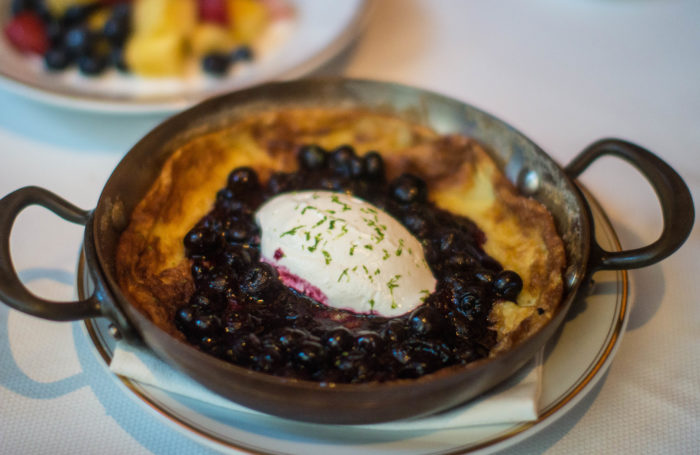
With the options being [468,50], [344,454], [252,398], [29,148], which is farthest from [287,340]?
[468,50]

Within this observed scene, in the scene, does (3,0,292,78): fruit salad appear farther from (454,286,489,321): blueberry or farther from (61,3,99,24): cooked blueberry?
(454,286,489,321): blueberry

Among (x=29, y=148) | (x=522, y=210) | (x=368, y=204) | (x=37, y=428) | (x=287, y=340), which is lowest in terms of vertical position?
(x=37, y=428)

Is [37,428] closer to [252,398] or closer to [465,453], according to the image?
[252,398]

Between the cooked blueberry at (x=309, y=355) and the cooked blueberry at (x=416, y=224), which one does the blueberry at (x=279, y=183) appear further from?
the cooked blueberry at (x=309, y=355)

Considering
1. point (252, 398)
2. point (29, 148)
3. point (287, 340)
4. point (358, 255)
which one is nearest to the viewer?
point (252, 398)

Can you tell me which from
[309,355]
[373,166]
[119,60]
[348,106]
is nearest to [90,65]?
[119,60]

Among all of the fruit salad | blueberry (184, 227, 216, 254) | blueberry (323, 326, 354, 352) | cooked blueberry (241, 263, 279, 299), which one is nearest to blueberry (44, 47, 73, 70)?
the fruit salad

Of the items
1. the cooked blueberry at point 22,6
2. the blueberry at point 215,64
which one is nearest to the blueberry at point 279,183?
the blueberry at point 215,64
